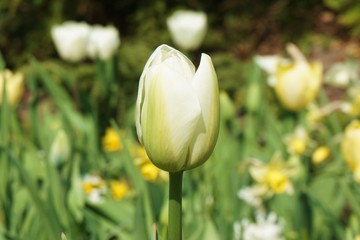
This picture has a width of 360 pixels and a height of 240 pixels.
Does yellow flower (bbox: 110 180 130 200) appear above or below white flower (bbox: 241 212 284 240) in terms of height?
below

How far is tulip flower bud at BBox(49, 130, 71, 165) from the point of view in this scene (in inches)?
51.1

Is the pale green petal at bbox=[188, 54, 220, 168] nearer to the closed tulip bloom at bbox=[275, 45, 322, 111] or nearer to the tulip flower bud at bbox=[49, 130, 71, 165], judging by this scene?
the tulip flower bud at bbox=[49, 130, 71, 165]

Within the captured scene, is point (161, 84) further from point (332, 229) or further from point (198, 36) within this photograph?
point (198, 36)

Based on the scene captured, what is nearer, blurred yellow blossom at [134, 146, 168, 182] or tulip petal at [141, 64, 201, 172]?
tulip petal at [141, 64, 201, 172]

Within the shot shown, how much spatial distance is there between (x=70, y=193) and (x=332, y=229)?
44cm

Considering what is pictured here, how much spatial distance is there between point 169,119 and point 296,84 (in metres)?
0.97

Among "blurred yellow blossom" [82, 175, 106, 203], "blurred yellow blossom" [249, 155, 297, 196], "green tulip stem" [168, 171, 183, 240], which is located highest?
"green tulip stem" [168, 171, 183, 240]

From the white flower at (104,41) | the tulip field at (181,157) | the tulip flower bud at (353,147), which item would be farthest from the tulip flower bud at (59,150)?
the white flower at (104,41)

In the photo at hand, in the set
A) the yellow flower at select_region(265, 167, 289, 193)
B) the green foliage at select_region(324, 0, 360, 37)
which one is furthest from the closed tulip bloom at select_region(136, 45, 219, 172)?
the green foliage at select_region(324, 0, 360, 37)

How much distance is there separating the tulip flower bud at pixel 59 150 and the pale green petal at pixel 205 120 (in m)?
0.74

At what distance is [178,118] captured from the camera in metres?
0.58

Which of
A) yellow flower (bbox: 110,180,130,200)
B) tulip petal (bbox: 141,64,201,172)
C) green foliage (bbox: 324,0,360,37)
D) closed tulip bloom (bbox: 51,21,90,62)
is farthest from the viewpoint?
green foliage (bbox: 324,0,360,37)

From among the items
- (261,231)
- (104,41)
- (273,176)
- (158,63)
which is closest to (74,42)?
(104,41)

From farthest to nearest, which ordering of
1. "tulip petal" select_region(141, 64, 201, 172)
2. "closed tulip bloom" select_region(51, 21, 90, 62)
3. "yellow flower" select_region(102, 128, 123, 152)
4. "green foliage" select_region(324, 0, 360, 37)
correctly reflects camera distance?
"green foliage" select_region(324, 0, 360, 37)
"closed tulip bloom" select_region(51, 21, 90, 62)
"yellow flower" select_region(102, 128, 123, 152)
"tulip petal" select_region(141, 64, 201, 172)
